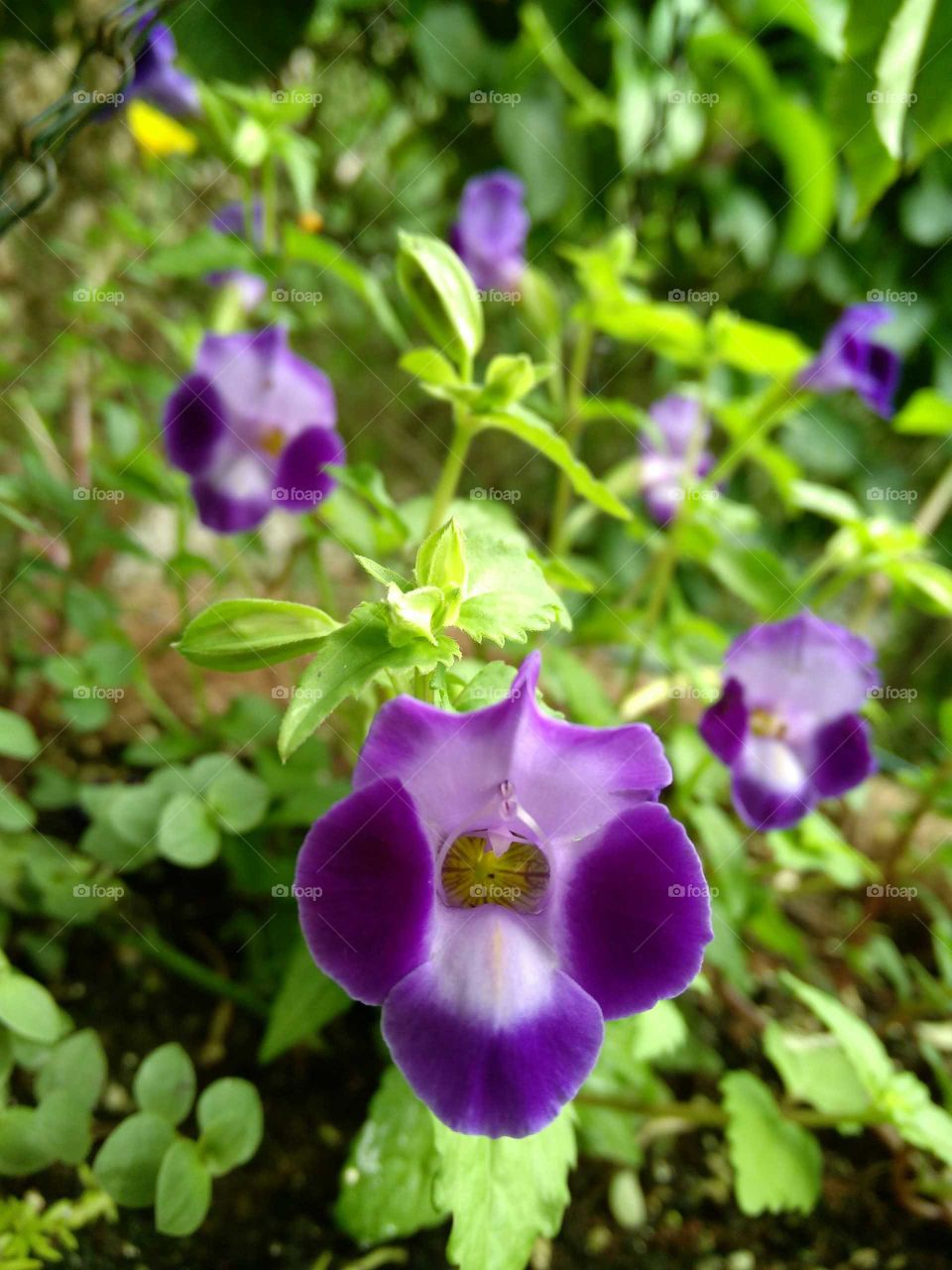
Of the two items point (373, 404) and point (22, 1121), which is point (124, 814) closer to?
point (22, 1121)

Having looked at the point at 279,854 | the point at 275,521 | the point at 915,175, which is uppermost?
the point at 915,175

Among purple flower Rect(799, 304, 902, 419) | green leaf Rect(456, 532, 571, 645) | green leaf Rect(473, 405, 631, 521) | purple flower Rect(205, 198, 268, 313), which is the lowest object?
purple flower Rect(205, 198, 268, 313)

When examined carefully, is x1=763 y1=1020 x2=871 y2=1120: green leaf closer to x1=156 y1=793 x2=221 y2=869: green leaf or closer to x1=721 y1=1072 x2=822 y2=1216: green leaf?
x1=721 y1=1072 x2=822 y2=1216: green leaf

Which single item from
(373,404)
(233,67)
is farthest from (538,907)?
(373,404)

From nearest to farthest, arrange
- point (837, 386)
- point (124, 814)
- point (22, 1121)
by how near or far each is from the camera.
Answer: point (22, 1121), point (124, 814), point (837, 386)

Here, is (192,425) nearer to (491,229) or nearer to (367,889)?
(491,229)

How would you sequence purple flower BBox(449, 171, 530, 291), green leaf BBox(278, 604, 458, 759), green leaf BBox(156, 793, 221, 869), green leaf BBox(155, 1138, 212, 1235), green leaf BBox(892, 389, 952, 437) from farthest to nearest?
purple flower BBox(449, 171, 530, 291) → green leaf BBox(892, 389, 952, 437) → green leaf BBox(156, 793, 221, 869) → green leaf BBox(155, 1138, 212, 1235) → green leaf BBox(278, 604, 458, 759)

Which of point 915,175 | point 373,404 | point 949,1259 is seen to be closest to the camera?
point 949,1259

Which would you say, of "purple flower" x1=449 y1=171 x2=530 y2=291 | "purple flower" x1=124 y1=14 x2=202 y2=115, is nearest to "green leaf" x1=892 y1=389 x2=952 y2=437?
"purple flower" x1=449 y1=171 x2=530 y2=291
